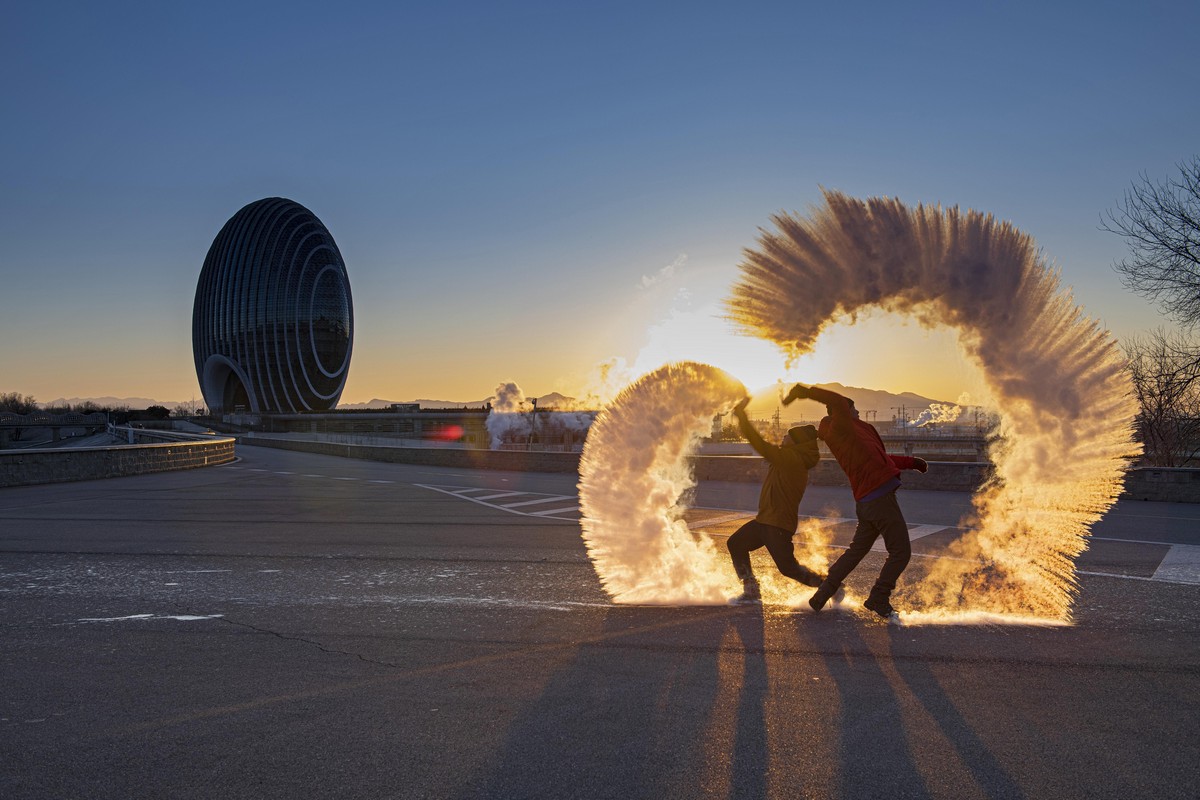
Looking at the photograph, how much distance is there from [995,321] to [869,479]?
6.47 ft

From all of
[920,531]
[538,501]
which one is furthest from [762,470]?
[920,531]

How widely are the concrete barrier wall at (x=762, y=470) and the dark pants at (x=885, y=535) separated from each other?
27.6 feet

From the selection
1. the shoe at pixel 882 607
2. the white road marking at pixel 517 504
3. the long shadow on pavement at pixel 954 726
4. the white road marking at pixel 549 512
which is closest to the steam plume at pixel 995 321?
the shoe at pixel 882 607

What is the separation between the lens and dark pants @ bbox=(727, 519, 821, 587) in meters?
6.45

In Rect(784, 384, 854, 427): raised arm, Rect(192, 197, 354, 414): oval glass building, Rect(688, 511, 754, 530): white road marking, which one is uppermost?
Rect(192, 197, 354, 414): oval glass building

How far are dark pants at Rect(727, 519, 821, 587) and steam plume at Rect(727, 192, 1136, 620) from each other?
1101 millimetres

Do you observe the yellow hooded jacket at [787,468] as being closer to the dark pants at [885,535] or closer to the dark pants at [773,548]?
the dark pants at [773,548]

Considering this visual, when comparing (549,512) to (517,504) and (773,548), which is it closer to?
(517,504)

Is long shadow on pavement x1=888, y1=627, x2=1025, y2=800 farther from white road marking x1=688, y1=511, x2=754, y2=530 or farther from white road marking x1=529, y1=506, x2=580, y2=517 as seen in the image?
white road marking x1=529, y1=506, x2=580, y2=517

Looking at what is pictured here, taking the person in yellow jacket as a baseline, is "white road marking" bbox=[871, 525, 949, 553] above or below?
below

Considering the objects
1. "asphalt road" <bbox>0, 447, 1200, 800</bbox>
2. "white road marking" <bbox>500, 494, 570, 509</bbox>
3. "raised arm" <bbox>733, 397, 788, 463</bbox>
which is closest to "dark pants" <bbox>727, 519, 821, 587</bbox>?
"asphalt road" <bbox>0, 447, 1200, 800</bbox>

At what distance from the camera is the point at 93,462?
21.7m

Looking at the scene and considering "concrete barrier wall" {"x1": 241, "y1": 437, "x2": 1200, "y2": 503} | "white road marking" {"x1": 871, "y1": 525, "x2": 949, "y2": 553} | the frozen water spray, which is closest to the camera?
the frozen water spray

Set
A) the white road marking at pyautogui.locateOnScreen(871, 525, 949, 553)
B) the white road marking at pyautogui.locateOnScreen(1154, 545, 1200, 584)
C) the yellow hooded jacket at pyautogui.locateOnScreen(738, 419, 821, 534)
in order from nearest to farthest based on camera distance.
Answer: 1. the yellow hooded jacket at pyautogui.locateOnScreen(738, 419, 821, 534)
2. the white road marking at pyautogui.locateOnScreen(1154, 545, 1200, 584)
3. the white road marking at pyautogui.locateOnScreen(871, 525, 949, 553)
